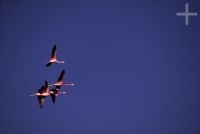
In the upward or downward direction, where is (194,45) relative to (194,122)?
upward

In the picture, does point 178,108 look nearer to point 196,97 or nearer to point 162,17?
point 196,97

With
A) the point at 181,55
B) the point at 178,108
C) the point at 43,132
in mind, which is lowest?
the point at 43,132

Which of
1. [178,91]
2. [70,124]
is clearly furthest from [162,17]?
[70,124]

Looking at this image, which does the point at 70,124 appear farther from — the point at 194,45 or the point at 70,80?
the point at 194,45

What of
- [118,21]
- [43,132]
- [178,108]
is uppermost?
[118,21]

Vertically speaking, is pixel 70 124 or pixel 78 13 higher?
pixel 78 13

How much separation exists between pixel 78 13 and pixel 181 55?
1.69 metres

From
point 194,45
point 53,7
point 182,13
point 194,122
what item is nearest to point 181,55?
point 194,45

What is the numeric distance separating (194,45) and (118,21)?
1207mm

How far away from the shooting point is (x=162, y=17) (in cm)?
619

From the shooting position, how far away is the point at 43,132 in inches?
252

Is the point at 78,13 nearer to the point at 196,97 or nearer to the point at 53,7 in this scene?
the point at 53,7

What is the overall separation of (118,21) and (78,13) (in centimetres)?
62

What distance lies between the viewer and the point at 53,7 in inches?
245
